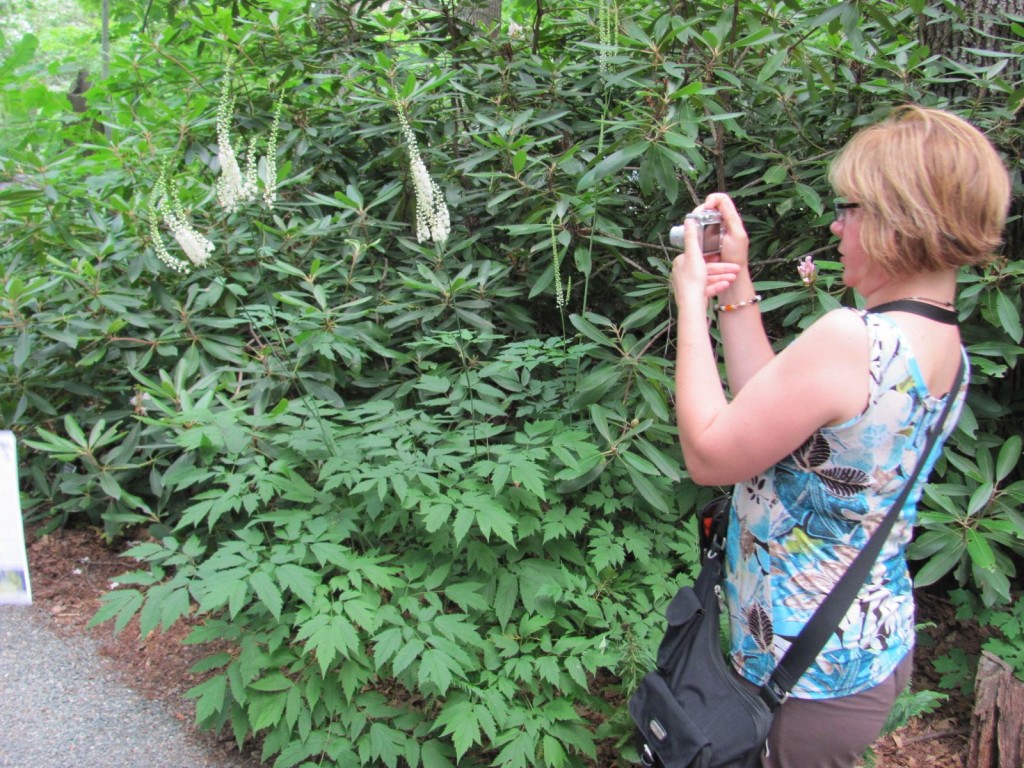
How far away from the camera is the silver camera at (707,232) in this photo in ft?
5.42

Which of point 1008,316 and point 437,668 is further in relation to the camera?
point 1008,316

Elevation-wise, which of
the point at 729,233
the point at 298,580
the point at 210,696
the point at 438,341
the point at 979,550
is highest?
the point at 729,233

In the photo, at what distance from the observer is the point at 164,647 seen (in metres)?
3.38

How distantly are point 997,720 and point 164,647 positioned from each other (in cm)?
336

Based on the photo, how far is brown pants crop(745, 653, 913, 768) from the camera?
1.49m

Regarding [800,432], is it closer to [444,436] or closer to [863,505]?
[863,505]

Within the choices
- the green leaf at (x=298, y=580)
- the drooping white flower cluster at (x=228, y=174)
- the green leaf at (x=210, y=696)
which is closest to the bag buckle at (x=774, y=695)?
the green leaf at (x=298, y=580)

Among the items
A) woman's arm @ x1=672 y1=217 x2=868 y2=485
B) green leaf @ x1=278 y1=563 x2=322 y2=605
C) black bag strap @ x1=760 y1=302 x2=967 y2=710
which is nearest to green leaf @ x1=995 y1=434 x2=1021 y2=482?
black bag strap @ x1=760 y1=302 x2=967 y2=710

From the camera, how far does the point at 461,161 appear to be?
3.65 m

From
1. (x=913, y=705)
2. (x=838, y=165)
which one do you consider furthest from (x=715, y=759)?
(x=913, y=705)

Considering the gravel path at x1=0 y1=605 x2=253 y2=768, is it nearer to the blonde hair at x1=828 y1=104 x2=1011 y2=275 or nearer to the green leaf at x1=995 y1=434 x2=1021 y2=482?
the blonde hair at x1=828 y1=104 x2=1011 y2=275

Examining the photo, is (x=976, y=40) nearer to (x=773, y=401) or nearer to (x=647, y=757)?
(x=773, y=401)

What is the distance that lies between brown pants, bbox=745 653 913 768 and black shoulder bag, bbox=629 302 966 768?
3cm

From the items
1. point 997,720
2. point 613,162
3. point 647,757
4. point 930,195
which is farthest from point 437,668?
point 997,720
